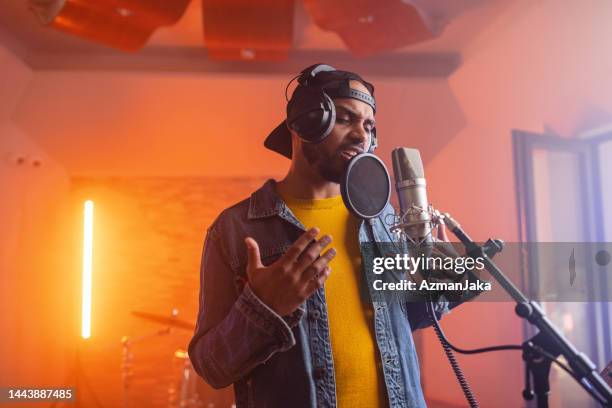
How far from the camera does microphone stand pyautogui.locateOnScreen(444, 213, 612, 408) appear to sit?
857 mm

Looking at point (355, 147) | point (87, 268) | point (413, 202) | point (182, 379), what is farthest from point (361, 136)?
point (87, 268)

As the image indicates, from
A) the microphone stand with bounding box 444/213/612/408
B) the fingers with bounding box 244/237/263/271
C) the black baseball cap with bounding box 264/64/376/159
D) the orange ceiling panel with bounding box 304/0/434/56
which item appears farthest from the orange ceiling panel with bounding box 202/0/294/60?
the microphone stand with bounding box 444/213/612/408

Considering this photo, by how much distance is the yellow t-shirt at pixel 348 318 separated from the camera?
1.12 metres

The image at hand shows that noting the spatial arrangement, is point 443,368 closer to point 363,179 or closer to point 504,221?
point 504,221

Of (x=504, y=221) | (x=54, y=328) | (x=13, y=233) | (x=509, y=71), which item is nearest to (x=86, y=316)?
(x=54, y=328)

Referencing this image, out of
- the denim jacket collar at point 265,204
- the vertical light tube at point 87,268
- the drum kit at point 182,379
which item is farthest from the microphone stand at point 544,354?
the vertical light tube at point 87,268

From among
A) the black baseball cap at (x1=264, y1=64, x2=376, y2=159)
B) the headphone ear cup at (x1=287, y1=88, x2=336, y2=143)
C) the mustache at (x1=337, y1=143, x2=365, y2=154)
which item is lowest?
the mustache at (x1=337, y1=143, x2=365, y2=154)

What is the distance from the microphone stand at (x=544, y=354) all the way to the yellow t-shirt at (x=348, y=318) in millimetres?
336

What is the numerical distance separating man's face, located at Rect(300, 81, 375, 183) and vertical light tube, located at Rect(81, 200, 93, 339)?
11.8 ft

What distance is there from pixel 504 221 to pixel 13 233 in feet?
11.6

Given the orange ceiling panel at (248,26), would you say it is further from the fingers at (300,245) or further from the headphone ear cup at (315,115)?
the fingers at (300,245)

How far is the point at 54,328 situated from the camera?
13.7ft

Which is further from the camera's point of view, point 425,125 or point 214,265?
point 425,125

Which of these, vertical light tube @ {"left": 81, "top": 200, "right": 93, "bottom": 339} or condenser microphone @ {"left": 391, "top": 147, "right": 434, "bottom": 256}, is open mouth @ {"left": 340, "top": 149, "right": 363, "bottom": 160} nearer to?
condenser microphone @ {"left": 391, "top": 147, "right": 434, "bottom": 256}
